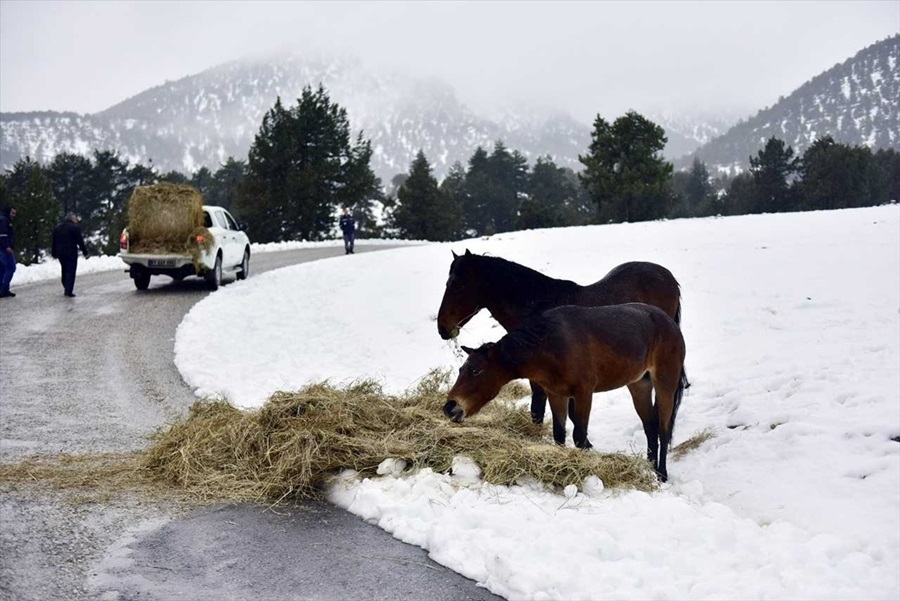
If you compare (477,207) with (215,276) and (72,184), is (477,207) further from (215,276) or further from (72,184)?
(215,276)

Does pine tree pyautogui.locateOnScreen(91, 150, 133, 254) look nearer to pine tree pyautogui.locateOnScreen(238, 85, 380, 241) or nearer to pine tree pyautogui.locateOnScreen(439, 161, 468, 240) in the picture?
A: pine tree pyautogui.locateOnScreen(238, 85, 380, 241)

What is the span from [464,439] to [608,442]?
2.03 m

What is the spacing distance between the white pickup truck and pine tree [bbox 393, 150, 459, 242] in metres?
46.5

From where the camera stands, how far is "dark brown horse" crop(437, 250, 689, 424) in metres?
7.81

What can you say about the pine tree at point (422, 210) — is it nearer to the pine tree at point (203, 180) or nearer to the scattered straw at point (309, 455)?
the pine tree at point (203, 180)

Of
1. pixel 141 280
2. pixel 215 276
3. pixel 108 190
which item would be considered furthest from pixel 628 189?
pixel 108 190

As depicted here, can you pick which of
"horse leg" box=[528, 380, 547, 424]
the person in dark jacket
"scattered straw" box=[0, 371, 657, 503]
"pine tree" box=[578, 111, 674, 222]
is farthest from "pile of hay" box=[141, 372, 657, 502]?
"pine tree" box=[578, 111, 674, 222]

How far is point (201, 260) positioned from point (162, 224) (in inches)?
53.0

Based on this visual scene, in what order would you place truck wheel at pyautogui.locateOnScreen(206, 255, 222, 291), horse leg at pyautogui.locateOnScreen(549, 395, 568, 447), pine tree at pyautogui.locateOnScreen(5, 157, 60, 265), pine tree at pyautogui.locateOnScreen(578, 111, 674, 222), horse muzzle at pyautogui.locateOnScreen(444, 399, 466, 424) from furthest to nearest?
pine tree at pyautogui.locateOnScreen(578, 111, 674, 222), pine tree at pyautogui.locateOnScreen(5, 157, 60, 265), truck wheel at pyautogui.locateOnScreen(206, 255, 222, 291), horse leg at pyautogui.locateOnScreen(549, 395, 568, 447), horse muzzle at pyautogui.locateOnScreen(444, 399, 466, 424)

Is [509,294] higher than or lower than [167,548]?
higher

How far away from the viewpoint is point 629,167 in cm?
6025

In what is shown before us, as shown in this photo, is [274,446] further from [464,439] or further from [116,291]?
[116,291]

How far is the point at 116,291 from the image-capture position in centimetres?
1950

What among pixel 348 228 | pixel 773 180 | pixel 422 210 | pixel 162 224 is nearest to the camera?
pixel 162 224
